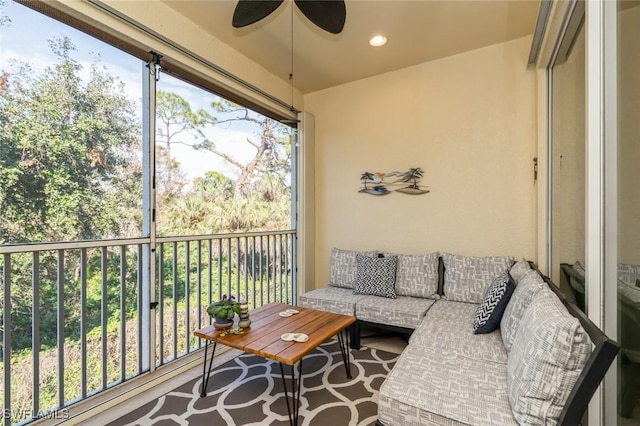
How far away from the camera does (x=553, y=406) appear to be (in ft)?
3.80

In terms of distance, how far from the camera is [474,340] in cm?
201

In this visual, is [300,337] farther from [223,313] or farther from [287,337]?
[223,313]

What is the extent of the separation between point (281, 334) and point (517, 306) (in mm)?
1504

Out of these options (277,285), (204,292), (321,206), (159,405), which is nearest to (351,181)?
(321,206)

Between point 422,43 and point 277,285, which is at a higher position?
point 422,43

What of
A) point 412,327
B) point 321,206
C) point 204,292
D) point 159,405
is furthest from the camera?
point 321,206

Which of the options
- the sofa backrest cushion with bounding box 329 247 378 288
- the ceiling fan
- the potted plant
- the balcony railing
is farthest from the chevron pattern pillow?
the balcony railing

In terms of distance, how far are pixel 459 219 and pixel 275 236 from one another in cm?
209

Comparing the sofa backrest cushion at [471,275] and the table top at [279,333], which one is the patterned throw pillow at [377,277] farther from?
the table top at [279,333]

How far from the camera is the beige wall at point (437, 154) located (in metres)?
2.90

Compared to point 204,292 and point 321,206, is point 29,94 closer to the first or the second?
point 204,292

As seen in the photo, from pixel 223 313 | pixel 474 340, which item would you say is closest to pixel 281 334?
pixel 223 313

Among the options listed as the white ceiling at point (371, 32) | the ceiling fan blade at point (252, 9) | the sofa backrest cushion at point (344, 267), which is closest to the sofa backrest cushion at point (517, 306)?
the sofa backrest cushion at point (344, 267)

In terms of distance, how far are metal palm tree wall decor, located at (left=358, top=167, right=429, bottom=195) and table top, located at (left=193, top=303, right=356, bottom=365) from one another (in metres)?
1.68
